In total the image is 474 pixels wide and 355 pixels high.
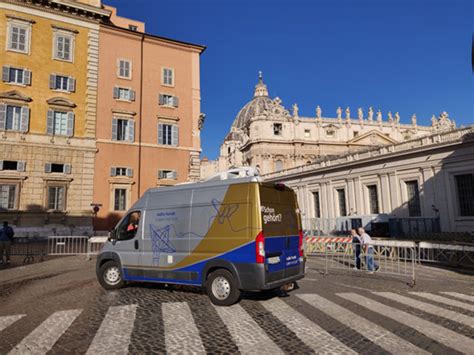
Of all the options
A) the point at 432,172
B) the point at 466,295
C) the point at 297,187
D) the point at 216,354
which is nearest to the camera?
the point at 216,354

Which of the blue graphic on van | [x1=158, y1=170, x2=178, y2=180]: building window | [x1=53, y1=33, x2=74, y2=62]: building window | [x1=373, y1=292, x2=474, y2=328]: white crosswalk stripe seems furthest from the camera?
[x1=158, y1=170, x2=178, y2=180]: building window

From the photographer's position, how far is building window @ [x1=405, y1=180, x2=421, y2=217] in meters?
28.0

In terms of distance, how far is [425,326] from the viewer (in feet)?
19.3

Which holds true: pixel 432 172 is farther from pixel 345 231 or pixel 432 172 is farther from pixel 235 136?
pixel 235 136

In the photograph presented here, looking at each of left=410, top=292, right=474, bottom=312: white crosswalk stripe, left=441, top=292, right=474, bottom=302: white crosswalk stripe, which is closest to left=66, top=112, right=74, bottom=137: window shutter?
left=410, top=292, right=474, bottom=312: white crosswalk stripe

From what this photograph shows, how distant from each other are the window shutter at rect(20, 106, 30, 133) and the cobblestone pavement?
51.4 ft

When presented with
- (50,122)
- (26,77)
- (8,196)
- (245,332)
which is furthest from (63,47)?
(245,332)

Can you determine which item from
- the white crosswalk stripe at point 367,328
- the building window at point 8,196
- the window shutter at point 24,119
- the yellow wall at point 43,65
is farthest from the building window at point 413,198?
the building window at point 8,196

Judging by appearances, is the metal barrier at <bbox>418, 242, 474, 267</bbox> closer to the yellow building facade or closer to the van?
the van

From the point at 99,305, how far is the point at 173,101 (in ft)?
73.0

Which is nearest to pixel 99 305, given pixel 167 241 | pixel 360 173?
pixel 167 241

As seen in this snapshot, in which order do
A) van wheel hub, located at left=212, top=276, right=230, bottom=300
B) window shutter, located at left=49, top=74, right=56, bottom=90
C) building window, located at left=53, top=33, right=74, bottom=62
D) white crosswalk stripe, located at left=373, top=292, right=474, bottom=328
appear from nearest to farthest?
white crosswalk stripe, located at left=373, top=292, right=474, bottom=328, van wheel hub, located at left=212, top=276, right=230, bottom=300, window shutter, located at left=49, top=74, right=56, bottom=90, building window, located at left=53, top=33, right=74, bottom=62

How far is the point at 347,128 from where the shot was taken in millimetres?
61344

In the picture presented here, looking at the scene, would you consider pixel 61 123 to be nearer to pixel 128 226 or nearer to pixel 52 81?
pixel 52 81
